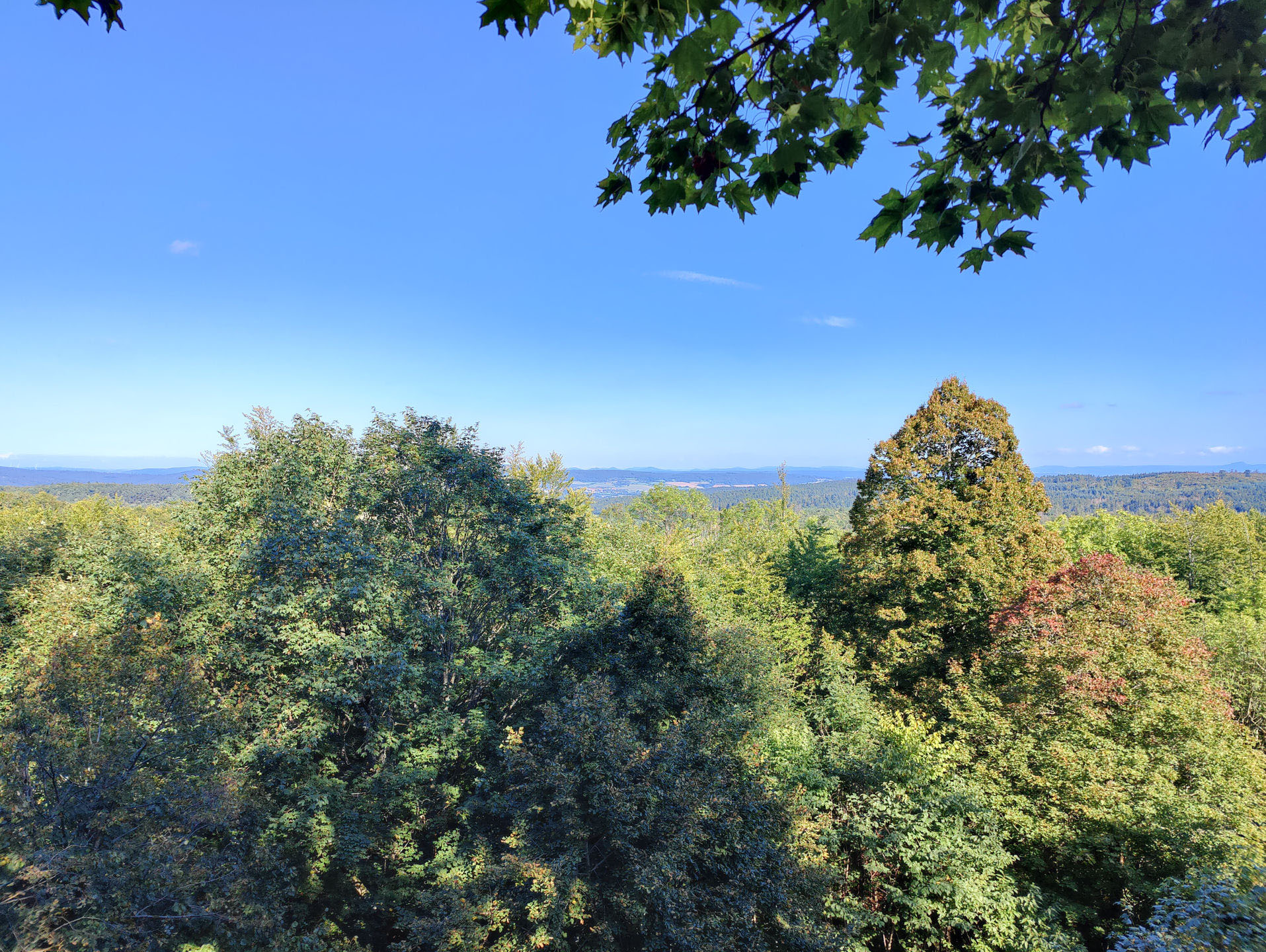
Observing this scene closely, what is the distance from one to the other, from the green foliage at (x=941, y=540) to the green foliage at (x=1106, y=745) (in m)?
1.64

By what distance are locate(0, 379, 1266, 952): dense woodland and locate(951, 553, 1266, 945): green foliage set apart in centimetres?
8

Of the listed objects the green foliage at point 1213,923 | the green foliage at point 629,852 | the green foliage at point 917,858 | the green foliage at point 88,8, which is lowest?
the green foliage at point 917,858

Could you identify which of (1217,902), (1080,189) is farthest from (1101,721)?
(1080,189)

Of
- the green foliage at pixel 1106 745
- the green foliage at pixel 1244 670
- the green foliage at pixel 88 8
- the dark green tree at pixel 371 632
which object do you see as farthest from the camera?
the green foliage at pixel 1244 670

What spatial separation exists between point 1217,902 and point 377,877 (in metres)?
13.8

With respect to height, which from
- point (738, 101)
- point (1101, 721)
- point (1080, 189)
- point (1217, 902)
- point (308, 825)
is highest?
point (738, 101)

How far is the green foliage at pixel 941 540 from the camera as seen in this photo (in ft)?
49.1

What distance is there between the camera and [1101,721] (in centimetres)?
1079

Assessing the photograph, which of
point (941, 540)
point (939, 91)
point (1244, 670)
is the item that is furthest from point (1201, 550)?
point (939, 91)

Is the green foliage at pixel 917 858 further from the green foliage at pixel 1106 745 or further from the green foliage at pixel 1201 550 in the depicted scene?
the green foliage at pixel 1201 550

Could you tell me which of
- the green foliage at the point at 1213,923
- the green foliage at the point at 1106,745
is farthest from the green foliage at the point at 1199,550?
the green foliage at the point at 1213,923

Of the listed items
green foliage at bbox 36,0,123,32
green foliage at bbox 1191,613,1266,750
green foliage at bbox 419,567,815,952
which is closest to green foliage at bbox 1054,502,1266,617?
green foliage at bbox 1191,613,1266,750

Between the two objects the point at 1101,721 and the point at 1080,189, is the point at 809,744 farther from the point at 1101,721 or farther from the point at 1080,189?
the point at 1080,189

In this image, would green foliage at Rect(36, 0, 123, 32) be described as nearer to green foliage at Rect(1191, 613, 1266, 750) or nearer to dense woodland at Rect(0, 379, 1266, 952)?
dense woodland at Rect(0, 379, 1266, 952)
